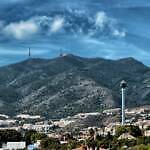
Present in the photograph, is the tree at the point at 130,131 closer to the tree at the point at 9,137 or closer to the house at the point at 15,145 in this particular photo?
the house at the point at 15,145

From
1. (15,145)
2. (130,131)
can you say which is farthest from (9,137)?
(130,131)

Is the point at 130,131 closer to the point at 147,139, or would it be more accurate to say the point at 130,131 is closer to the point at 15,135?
the point at 147,139

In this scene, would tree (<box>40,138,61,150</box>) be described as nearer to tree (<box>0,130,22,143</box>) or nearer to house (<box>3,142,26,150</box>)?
house (<box>3,142,26,150</box>)

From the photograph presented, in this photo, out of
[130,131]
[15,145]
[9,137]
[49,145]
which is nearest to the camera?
[49,145]

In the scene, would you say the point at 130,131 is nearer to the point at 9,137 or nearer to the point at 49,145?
the point at 49,145

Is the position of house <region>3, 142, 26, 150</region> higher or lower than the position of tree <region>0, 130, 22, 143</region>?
lower

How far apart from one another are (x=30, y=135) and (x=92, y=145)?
41.5 metres

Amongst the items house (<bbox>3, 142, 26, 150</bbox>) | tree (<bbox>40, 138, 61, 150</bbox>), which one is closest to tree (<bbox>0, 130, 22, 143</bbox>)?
house (<bbox>3, 142, 26, 150</bbox>)

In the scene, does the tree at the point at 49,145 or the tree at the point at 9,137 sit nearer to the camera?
the tree at the point at 49,145

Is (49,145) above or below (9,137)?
below

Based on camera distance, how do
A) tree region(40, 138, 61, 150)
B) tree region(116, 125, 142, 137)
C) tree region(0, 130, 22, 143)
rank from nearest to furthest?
tree region(40, 138, 61, 150) < tree region(116, 125, 142, 137) < tree region(0, 130, 22, 143)

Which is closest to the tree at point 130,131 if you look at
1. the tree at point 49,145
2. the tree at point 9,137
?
the tree at point 49,145

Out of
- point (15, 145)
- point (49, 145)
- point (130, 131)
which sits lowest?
point (49, 145)

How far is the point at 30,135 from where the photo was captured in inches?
6112
